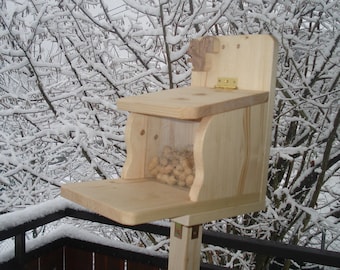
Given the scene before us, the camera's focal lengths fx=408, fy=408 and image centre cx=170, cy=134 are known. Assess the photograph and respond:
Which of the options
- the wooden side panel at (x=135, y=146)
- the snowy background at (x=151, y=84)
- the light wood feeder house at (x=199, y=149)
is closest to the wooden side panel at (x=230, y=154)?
the light wood feeder house at (x=199, y=149)

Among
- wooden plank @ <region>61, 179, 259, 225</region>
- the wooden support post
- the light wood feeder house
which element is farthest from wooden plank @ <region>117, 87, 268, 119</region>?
the wooden support post

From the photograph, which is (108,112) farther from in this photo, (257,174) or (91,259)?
(257,174)

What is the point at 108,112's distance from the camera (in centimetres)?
313

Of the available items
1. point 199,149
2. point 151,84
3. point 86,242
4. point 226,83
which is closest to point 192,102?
point 199,149

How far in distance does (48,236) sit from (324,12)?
2084 mm

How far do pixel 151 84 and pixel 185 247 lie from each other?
1.92m

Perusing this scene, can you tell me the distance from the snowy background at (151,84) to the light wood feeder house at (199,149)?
127cm

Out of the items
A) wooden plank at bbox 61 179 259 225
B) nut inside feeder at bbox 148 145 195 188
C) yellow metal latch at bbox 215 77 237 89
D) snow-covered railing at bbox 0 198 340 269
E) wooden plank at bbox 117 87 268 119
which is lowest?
snow-covered railing at bbox 0 198 340 269

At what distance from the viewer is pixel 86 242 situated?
1952 mm

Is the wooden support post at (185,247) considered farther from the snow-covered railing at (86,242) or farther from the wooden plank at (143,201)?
the snow-covered railing at (86,242)

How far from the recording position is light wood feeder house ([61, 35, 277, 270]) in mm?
1056

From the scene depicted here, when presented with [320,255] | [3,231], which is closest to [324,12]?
[320,255]

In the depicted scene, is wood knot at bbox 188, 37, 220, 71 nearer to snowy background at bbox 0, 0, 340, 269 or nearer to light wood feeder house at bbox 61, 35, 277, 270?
light wood feeder house at bbox 61, 35, 277, 270

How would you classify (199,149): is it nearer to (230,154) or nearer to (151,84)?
(230,154)
